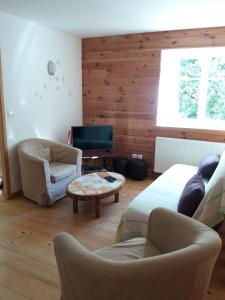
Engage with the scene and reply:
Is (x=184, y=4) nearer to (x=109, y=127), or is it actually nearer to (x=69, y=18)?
(x=69, y=18)

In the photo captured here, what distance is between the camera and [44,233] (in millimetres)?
2762

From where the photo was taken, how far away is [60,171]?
11.6 ft

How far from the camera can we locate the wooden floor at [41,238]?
1988mm

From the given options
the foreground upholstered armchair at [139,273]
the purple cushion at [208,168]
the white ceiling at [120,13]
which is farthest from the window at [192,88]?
the foreground upholstered armchair at [139,273]

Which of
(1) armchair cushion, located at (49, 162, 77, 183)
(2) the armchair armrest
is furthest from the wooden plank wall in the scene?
(2) the armchair armrest

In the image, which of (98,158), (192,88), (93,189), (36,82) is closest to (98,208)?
(93,189)

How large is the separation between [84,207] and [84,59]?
9.28 feet

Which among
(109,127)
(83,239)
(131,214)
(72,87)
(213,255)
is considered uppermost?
(72,87)

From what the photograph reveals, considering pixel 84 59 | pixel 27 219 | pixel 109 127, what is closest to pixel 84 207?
pixel 27 219

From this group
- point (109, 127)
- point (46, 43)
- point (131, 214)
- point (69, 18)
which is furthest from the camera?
point (109, 127)

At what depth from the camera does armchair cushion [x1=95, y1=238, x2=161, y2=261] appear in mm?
1647

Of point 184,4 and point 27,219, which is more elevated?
point 184,4

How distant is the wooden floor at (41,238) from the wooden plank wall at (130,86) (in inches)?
44.4

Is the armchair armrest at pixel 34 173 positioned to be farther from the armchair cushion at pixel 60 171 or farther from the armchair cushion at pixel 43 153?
the armchair cushion at pixel 43 153
